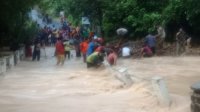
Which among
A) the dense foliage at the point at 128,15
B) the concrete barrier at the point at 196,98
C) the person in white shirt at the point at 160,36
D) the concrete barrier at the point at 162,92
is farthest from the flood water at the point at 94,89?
the person in white shirt at the point at 160,36

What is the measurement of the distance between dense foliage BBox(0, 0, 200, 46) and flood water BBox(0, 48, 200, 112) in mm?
4037

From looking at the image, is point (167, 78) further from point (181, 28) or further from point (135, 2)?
point (135, 2)

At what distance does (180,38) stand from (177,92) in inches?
549

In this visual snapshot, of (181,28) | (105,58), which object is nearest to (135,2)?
(181,28)

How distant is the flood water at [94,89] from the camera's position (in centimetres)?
1311

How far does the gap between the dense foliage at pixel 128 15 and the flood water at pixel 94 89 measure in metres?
4.04

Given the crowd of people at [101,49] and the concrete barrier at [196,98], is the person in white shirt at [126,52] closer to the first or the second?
the crowd of people at [101,49]

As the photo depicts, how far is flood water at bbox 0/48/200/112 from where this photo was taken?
13109 millimetres

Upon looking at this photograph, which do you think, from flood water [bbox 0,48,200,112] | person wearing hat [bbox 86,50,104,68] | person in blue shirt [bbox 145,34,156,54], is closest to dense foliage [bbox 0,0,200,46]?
person in blue shirt [bbox 145,34,156,54]

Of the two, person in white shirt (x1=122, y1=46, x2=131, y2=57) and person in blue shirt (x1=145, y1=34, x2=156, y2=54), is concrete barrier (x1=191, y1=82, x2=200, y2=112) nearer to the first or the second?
person in white shirt (x1=122, y1=46, x2=131, y2=57)

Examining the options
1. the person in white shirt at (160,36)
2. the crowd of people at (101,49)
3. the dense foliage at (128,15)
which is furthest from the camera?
the person in white shirt at (160,36)

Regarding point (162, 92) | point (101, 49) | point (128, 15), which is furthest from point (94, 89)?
point (128, 15)

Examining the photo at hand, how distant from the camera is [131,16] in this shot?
101 feet

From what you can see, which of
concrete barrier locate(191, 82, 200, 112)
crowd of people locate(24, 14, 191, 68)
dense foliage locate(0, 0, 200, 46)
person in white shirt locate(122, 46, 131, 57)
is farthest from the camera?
dense foliage locate(0, 0, 200, 46)
